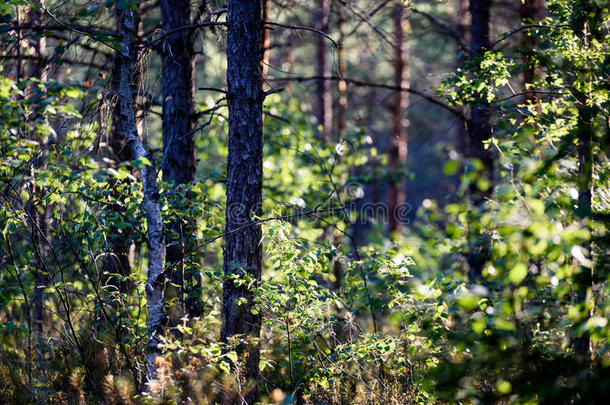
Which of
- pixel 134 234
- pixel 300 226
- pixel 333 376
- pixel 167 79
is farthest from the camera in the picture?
pixel 300 226

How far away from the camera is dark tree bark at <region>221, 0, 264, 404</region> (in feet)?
15.6

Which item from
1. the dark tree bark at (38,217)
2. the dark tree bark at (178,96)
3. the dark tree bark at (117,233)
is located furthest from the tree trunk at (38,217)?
the dark tree bark at (178,96)

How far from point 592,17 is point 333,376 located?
401cm

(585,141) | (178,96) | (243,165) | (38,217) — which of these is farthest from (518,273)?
(178,96)

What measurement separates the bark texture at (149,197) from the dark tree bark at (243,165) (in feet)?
2.41

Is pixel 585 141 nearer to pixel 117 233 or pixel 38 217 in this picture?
pixel 117 233

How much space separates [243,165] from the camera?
484 centimetres

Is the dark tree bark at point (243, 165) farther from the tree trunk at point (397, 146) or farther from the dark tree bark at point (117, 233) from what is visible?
the tree trunk at point (397, 146)

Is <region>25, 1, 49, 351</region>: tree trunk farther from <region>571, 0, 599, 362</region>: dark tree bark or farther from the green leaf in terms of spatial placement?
<region>571, 0, 599, 362</region>: dark tree bark

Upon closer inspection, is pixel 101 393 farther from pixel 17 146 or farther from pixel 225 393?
pixel 17 146

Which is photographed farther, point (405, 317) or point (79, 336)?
point (79, 336)

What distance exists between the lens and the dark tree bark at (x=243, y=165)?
4.76 meters

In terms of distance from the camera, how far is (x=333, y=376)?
4488mm

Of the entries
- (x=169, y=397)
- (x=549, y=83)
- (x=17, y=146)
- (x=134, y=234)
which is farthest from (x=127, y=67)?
(x=549, y=83)
